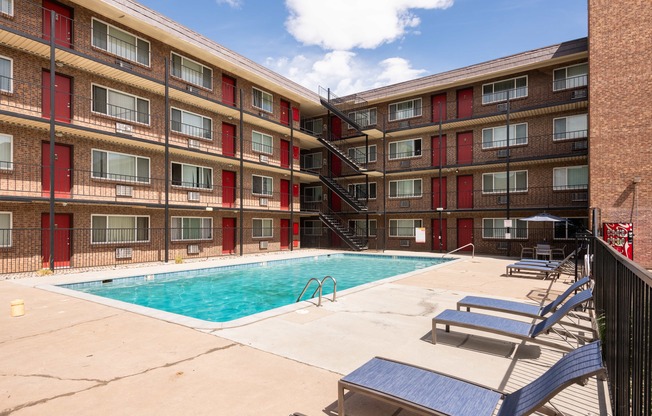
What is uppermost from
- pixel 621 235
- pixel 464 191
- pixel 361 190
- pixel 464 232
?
pixel 361 190

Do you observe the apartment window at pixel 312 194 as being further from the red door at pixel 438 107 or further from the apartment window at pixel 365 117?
the red door at pixel 438 107

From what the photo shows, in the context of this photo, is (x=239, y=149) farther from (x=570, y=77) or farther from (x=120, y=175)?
(x=570, y=77)

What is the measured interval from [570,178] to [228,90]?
22.4 metres

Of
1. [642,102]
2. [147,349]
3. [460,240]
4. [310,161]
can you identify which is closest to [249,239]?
[310,161]

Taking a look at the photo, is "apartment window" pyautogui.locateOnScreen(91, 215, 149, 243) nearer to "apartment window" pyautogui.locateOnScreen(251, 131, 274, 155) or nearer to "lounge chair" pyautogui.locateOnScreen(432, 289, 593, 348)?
"apartment window" pyautogui.locateOnScreen(251, 131, 274, 155)

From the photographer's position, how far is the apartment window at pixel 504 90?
950 inches

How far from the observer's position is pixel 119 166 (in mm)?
18625

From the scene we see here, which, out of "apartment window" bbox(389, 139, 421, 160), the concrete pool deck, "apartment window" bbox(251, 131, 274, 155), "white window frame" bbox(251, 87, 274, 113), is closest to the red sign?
"apartment window" bbox(389, 139, 421, 160)

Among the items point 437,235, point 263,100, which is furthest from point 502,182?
point 263,100

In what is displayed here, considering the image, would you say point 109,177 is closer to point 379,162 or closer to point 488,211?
point 379,162

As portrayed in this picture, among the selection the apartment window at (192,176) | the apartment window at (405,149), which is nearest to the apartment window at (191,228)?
the apartment window at (192,176)

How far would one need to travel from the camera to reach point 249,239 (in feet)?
83.6

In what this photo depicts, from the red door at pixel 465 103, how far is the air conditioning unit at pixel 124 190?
2174cm

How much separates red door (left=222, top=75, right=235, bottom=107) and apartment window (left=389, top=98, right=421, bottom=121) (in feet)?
40.9
